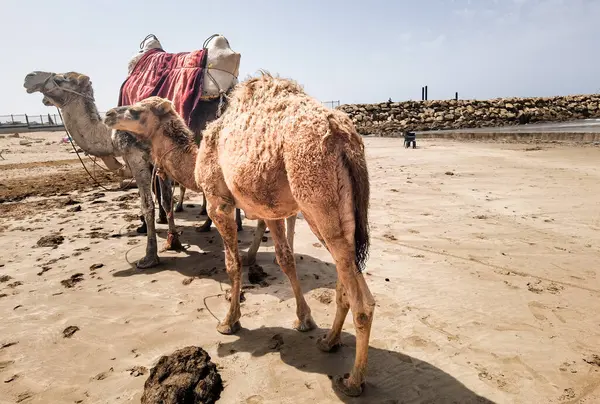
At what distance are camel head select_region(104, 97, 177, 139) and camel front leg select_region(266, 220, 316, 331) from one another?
2.18 metres

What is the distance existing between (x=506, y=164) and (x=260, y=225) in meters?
10.5

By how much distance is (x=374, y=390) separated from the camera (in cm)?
270

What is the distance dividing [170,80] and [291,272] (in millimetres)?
4460

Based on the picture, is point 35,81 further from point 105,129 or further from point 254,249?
point 254,249

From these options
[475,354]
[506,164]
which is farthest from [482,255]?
[506,164]

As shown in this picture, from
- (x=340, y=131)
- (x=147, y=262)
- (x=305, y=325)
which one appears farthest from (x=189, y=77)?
(x=305, y=325)

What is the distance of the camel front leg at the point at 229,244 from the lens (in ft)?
11.4

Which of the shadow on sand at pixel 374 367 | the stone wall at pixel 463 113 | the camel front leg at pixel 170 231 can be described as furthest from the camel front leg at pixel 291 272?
the stone wall at pixel 463 113

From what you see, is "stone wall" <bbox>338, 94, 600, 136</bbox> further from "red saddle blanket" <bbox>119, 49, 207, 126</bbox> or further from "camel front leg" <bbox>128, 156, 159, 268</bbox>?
"camel front leg" <bbox>128, 156, 159, 268</bbox>

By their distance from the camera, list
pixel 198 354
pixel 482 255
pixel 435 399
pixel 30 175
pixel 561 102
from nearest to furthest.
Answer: pixel 435 399 → pixel 198 354 → pixel 482 255 → pixel 30 175 → pixel 561 102

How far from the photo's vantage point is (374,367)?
2.96 metres

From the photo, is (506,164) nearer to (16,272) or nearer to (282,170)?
(282,170)

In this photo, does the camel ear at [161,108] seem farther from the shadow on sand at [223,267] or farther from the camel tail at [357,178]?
the camel tail at [357,178]

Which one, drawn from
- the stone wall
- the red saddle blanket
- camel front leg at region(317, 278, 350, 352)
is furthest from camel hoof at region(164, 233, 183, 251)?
the stone wall
